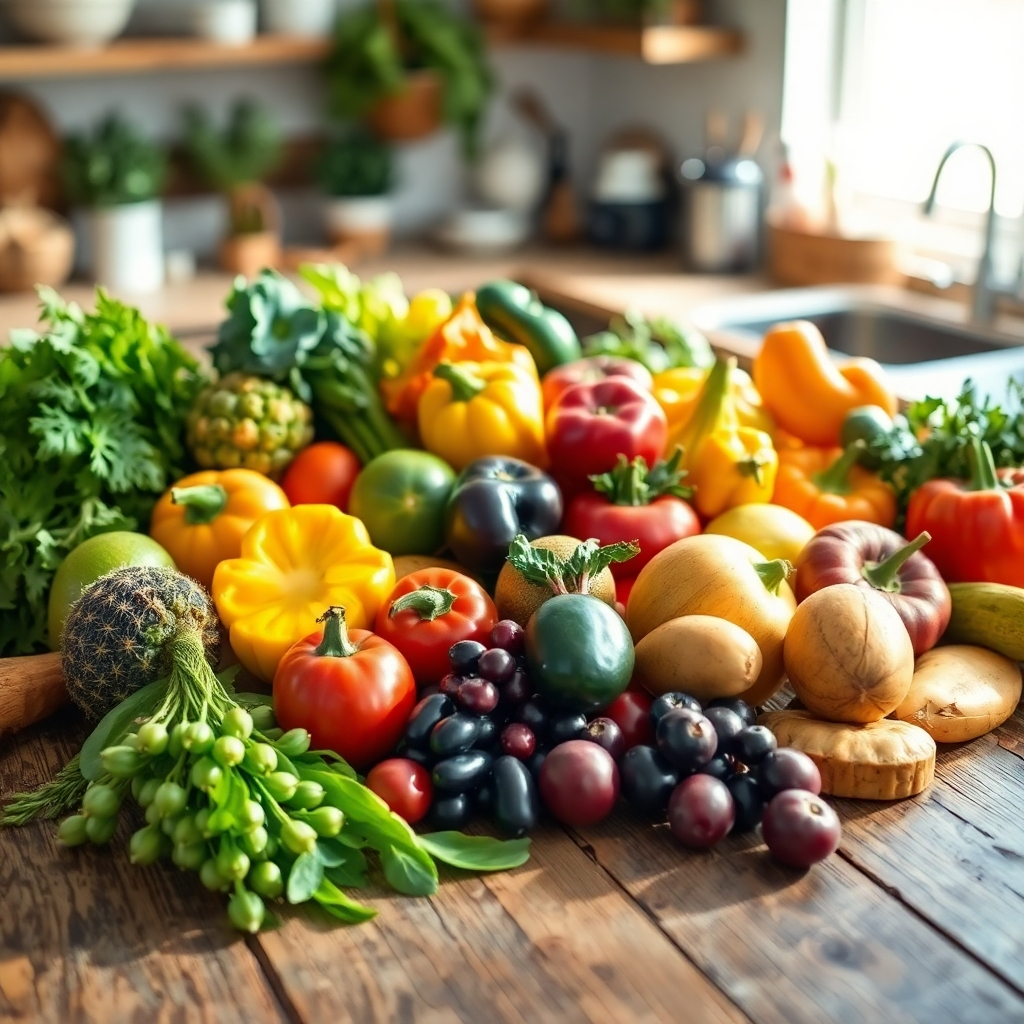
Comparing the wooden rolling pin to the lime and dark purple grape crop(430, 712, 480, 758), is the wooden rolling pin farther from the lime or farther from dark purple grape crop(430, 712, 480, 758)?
dark purple grape crop(430, 712, 480, 758)

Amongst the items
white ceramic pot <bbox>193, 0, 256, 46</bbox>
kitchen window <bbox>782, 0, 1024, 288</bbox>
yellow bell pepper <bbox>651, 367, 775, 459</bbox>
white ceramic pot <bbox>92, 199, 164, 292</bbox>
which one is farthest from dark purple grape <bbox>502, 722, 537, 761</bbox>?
white ceramic pot <bbox>193, 0, 256, 46</bbox>

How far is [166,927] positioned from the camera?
94 cm

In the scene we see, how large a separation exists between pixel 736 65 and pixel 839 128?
11.4 inches

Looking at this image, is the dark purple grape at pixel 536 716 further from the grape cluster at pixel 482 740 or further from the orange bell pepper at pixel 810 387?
the orange bell pepper at pixel 810 387

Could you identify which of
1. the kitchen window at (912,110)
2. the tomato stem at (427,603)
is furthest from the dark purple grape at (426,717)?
the kitchen window at (912,110)

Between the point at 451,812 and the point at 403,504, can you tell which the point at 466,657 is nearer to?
the point at 451,812

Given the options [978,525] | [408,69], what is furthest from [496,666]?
[408,69]

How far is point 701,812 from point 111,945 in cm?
45

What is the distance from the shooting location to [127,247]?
9.12ft

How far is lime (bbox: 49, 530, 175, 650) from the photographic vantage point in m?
1.29

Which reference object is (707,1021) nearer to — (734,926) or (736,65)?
(734,926)

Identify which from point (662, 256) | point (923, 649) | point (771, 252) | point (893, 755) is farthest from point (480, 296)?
point (662, 256)

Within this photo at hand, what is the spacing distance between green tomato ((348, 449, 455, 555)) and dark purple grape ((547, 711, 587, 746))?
1.27 ft

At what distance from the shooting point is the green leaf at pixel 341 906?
94 centimetres
